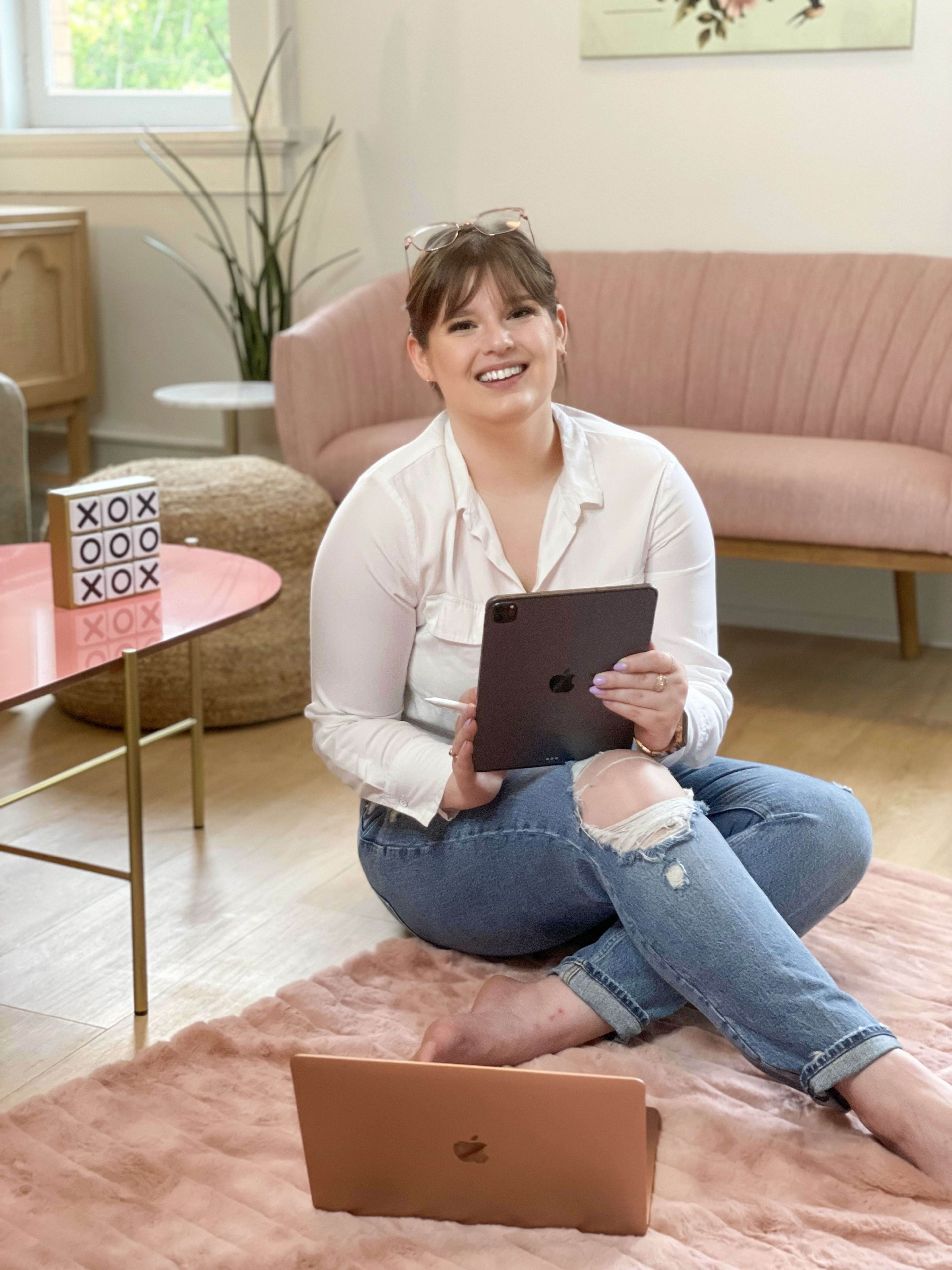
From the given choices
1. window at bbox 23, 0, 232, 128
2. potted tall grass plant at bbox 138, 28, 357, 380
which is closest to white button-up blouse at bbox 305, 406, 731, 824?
potted tall grass plant at bbox 138, 28, 357, 380

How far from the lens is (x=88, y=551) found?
73.4 inches

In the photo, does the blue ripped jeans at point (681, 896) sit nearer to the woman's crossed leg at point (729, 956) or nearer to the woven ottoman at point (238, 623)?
the woman's crossed leg at point (729, 956)

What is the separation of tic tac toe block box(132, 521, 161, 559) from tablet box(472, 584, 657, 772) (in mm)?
717

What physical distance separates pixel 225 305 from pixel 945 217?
197 centimetres

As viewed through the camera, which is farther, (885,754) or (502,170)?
(502,170)

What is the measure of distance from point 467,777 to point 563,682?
16 centimetres

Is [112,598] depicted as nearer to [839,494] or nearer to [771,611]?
[839,494]

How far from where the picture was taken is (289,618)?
2.70 m

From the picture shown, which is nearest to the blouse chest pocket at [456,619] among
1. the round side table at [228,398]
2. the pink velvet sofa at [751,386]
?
the pink velvet sofa at [751,386]

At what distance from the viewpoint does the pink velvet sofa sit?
270 cm

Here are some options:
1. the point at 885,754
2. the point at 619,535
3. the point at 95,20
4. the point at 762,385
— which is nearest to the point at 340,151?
the point at 95,20

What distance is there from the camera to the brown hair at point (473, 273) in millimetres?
1509

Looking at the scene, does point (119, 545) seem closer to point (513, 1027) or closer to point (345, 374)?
Result: point (513, 1027)

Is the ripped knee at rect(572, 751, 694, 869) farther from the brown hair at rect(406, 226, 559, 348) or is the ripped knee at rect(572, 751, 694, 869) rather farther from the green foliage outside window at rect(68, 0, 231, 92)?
the green foliage outside window at rect(68, 0, 231, 92)
